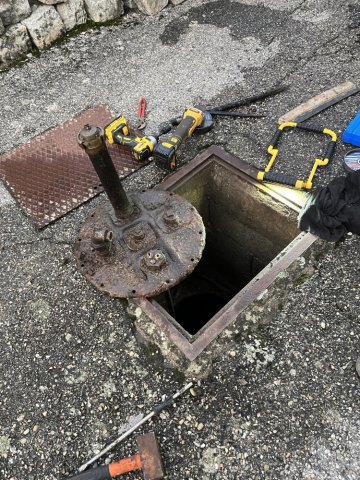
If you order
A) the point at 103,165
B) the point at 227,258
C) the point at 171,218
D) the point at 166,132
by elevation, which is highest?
the point at 103,165

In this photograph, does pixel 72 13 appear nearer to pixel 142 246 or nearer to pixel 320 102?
pixel 320 102

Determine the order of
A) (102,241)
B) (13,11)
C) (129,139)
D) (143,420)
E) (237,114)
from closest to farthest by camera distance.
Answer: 1. (143,420)
2. (102,241)
3. (129,139)
4. (237,114)
5. (13,11)

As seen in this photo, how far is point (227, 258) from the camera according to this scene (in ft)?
11.6

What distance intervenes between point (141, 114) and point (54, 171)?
809mm

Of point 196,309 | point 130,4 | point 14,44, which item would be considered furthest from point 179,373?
point 130,4

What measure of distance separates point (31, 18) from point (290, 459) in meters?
3.87

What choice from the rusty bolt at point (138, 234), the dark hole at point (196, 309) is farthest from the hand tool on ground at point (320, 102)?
the dark hole at point (196, 309)

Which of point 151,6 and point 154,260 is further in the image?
point 151,6

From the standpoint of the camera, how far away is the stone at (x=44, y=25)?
3.60m

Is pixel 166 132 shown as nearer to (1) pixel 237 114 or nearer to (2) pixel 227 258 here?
(1) pixel 237 114

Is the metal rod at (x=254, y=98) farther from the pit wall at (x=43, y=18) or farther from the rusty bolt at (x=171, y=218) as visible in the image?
the pit wall at (x=43, y=18)

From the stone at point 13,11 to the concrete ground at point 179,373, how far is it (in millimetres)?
968

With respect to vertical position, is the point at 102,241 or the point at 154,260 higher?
the point at 102,241

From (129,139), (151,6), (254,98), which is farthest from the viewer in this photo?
(151,6)
